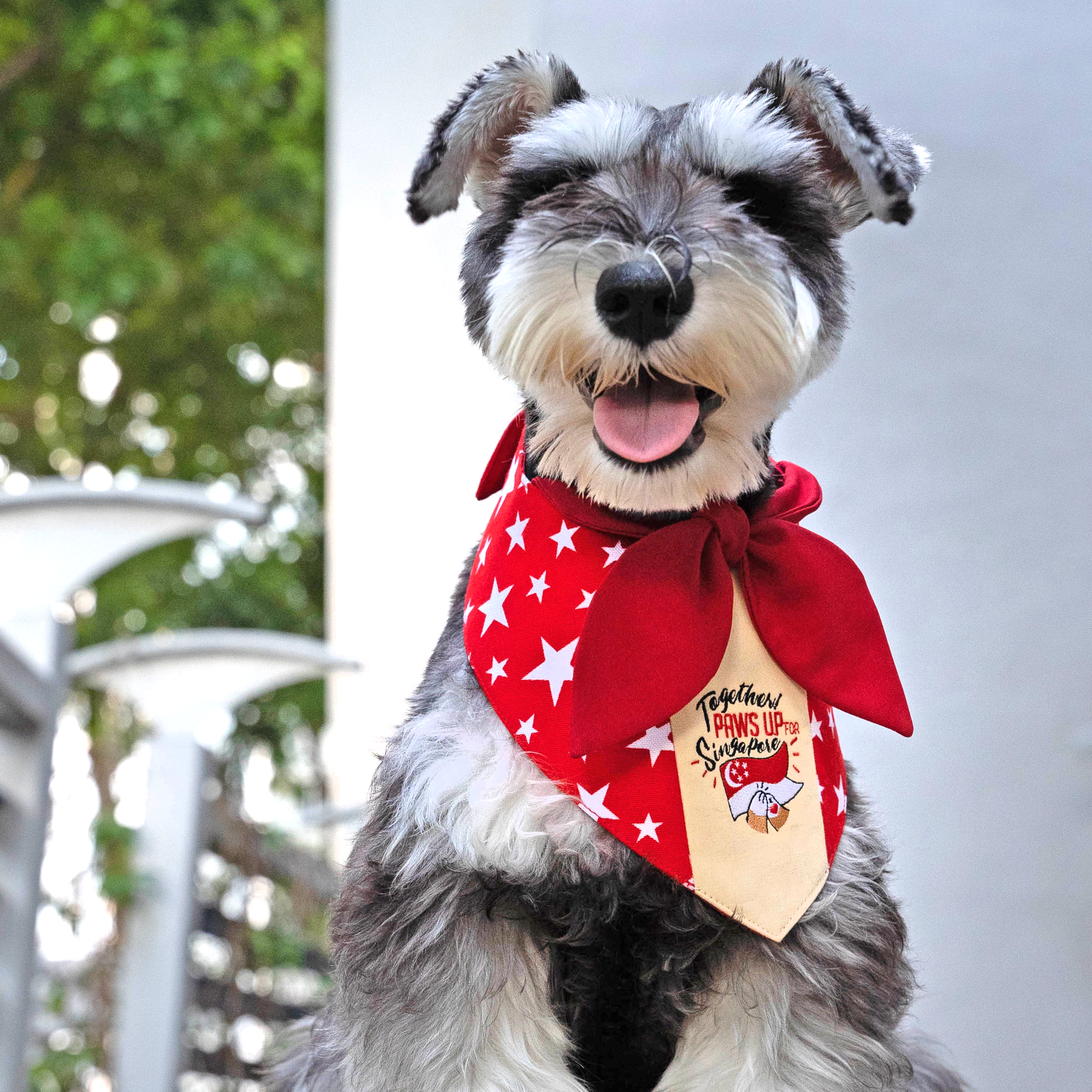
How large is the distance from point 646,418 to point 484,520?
3.75 ft

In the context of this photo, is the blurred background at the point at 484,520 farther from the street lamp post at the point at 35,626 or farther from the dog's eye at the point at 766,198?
the dog's eye at the point at 766,198

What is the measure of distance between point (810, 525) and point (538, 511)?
92cm

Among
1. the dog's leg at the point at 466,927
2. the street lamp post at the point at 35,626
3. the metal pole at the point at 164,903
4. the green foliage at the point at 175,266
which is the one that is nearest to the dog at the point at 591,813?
the dog's leg at the point at 466,927

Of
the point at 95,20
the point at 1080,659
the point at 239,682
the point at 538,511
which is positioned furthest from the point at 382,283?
the point at 95,20

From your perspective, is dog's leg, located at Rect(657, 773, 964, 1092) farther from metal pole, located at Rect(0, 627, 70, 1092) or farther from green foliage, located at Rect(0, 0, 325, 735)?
green foliage, located at Rect(0, 0, 325, 735)

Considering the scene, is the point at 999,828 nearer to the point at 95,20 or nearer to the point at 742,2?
the point at 742,2

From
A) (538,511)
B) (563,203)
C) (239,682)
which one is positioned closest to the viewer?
(563,203)

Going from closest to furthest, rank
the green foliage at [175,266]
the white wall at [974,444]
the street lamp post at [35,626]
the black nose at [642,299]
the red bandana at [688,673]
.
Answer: the black nose at [642,299]
the red bandana at [688,673]
the white wall at [974,444]
the street lamp post at [35,626]
the green foliage at [175,266]

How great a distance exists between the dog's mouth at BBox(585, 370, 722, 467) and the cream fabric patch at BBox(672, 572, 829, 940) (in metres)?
0.18

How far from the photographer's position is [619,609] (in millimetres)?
1170

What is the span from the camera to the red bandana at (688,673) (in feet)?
3.79

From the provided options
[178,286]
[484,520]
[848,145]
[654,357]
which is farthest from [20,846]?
[178,286]

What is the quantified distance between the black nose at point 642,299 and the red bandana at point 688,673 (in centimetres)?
21

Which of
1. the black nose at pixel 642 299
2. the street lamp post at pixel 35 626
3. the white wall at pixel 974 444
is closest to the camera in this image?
the black nose at pixel 642 299
